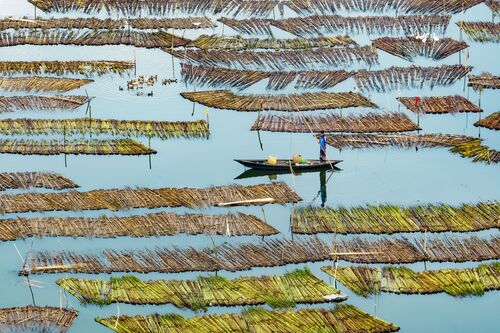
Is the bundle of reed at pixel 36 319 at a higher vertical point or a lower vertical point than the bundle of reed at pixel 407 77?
lower

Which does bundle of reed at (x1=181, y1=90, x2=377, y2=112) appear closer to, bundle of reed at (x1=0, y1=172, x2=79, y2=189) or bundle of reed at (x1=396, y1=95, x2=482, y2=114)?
bundle of reed at (x1=396, y1=95, x2=482, y2=114)

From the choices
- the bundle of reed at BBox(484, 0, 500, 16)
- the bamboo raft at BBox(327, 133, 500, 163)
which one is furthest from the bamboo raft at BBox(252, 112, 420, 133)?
the bundle of reed at BBox(484, 0, 500, 16)

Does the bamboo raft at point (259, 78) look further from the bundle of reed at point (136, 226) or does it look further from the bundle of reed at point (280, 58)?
the bundle of reed at point (136, 226)

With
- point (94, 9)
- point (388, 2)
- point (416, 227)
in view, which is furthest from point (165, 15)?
point (416, 227)

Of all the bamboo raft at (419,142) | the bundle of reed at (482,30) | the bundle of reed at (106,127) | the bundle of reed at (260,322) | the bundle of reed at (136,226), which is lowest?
the bundle of reed at (260,322)

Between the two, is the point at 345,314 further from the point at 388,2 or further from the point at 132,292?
the point at 388,2

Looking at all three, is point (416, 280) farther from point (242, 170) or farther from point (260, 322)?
point (242, 170)

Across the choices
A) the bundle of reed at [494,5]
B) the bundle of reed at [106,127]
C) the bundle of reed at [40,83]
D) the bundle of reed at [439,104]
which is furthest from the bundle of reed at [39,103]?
the bundle of reed at [494,5]
